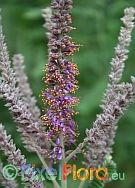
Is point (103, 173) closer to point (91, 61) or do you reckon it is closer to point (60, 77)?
point (60, 77)

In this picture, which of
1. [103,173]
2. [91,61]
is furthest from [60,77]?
[91,61]

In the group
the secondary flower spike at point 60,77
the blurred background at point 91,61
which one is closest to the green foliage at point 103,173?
the secondary flower spike at point 60,77

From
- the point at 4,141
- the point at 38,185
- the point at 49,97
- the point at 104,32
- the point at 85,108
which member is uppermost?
the point at 104,32

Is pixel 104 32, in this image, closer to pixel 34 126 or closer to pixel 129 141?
pixel 129 141

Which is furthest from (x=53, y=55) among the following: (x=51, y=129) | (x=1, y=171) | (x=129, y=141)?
(x=129, y=141)

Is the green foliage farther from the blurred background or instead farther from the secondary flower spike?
Answer: the blurred background
